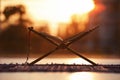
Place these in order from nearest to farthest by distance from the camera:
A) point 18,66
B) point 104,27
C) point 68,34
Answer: point 18,66 → point 68,34 → point 104,27

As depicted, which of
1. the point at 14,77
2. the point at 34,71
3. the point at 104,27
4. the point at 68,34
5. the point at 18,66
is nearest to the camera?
the point at 14,77

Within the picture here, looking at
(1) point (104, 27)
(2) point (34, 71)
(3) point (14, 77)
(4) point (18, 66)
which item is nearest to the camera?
(3) point (14, 77)

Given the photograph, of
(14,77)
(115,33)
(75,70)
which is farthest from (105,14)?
(14,77)

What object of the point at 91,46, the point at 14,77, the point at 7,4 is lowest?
the point at 14,77

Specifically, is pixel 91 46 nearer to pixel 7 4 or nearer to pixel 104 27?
pixel 104 27

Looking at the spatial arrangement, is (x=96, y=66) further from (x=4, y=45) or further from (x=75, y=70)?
(x=4, y=45)

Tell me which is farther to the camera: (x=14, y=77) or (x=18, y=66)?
(x=18, y=66)

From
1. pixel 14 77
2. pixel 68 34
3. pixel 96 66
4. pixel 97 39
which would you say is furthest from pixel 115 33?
pixel 14 77

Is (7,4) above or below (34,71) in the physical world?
above

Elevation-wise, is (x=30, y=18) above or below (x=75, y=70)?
above
